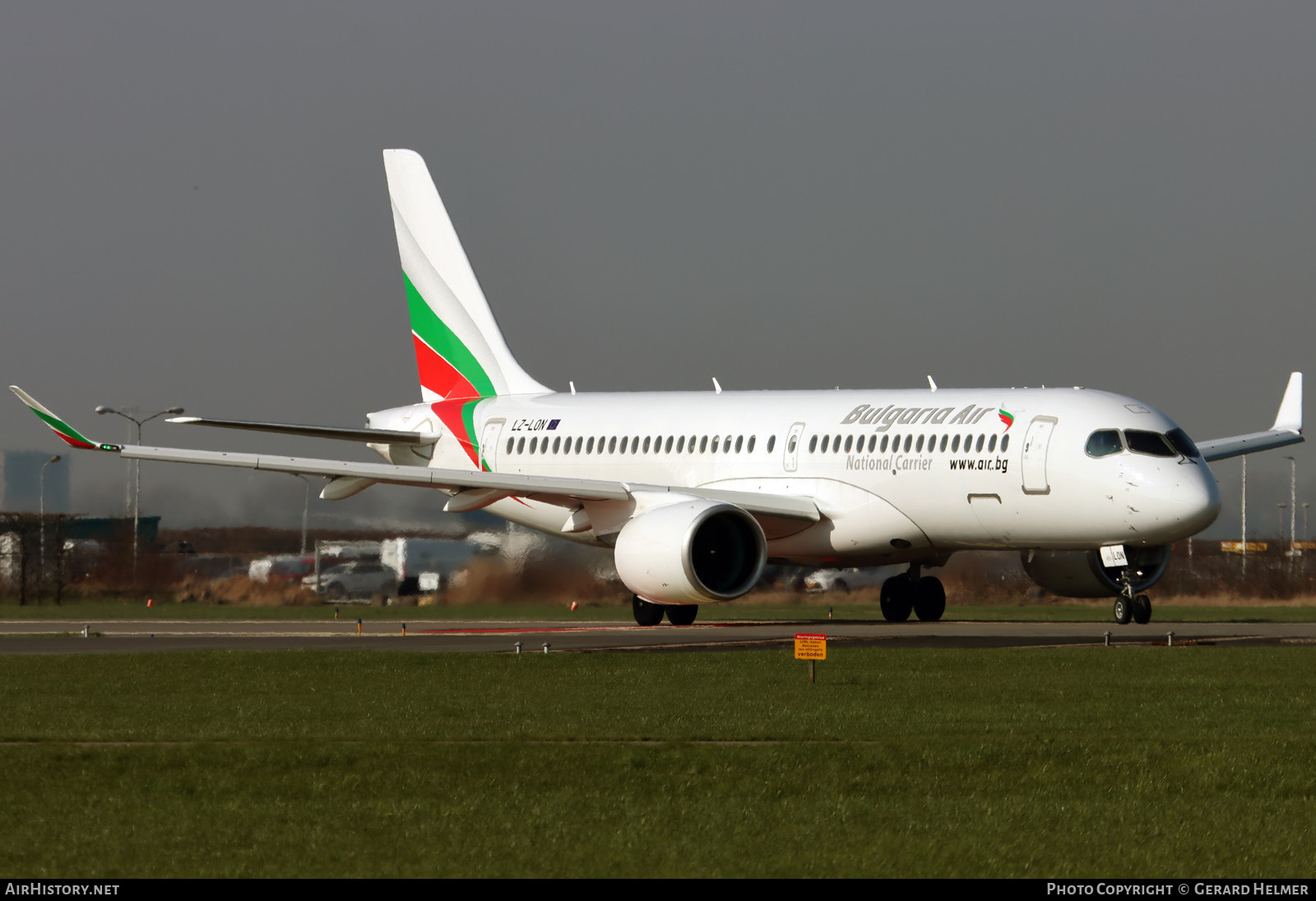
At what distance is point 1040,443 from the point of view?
31328 mm

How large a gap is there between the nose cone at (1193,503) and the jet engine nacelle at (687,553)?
6.86 meters

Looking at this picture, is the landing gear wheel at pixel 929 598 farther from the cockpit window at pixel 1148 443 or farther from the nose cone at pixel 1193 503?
the nose cone at pixel 1193 503

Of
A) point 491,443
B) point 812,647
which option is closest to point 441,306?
point 491,443

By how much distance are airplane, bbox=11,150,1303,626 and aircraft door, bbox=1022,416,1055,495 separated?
0.03m

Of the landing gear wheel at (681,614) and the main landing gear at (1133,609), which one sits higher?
the main landing gear at (1133,609)

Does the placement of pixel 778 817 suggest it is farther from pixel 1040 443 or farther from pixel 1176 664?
pixel 1040 443

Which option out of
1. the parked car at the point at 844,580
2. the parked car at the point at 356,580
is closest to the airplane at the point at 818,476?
the parked car at the point at 356,580

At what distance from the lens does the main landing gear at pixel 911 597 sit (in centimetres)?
3600

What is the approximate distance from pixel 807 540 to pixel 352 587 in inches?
521

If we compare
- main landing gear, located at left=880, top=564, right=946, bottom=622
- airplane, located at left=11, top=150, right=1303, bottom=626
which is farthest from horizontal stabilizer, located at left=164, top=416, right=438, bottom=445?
main landing gear, located at left=880, top=564, right=946, bottom=622

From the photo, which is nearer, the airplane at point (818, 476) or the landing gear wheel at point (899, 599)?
the airplane at point (818, 476)

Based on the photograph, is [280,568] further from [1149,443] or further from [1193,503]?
[1193,503]

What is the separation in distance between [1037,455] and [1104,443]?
3.68 feet

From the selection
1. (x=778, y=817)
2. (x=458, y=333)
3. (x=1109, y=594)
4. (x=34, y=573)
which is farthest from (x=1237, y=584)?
(x=778, y=817)
